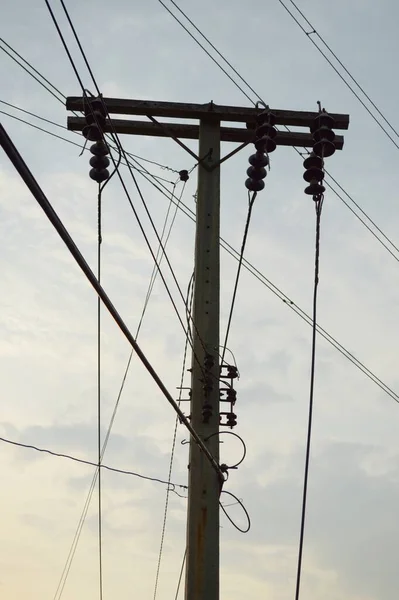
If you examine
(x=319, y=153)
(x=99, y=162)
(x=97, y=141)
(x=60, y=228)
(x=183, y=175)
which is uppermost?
(x=183, y=175)

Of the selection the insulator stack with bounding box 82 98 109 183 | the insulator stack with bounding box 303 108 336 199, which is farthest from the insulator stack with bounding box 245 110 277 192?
the insulator stack with bounding box 82 98 109 183

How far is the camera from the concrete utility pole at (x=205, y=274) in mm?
6969

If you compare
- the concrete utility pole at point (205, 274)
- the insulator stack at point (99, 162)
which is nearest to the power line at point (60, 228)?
the concrete utility pole at point (205, 274)

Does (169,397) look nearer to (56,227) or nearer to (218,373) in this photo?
(218,373)

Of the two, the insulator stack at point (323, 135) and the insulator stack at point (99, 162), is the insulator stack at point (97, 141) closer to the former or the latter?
the insulator stack at point (99, 162)

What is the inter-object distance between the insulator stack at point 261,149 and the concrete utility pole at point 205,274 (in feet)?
1.35

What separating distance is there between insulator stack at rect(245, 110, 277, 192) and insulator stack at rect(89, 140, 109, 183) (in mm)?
1572

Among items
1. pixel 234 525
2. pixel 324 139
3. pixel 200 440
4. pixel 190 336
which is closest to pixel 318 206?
pixel 324 139

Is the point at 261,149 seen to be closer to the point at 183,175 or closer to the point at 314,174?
the point at 314,174

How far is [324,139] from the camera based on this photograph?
305 inches

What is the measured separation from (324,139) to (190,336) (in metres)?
2.33

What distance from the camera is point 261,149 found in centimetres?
789

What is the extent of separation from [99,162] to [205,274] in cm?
156

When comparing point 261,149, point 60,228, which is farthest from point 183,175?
point 60,228
